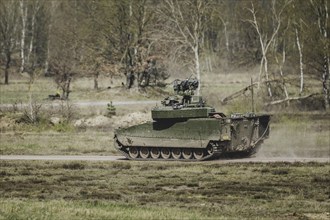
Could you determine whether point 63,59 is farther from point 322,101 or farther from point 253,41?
point 253,41

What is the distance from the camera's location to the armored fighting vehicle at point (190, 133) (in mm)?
27078

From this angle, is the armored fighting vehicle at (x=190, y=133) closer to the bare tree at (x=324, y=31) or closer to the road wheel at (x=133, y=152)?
the road wheel at (x=133, y=152)

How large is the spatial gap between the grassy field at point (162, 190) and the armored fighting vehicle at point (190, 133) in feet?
4.31

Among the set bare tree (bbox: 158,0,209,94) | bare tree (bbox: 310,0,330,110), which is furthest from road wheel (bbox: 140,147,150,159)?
bare tree (bbox: 310,0,330,110)

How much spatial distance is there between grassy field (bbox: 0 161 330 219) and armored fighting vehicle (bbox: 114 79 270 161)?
131 centimetres

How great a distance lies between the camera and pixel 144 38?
5272cm

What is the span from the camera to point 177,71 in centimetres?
6800

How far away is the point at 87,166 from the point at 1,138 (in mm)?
11862

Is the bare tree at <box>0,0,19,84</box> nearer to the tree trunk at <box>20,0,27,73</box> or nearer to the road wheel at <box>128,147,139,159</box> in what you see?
the tree trunk at <box>20,0,27,73</box>

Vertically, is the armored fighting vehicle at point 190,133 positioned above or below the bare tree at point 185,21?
below

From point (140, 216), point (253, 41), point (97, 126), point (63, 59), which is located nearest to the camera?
point (140, 216)

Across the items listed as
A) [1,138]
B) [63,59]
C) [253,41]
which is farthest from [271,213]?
[253,41]

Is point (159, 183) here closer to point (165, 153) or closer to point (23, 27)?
point (165, 153)

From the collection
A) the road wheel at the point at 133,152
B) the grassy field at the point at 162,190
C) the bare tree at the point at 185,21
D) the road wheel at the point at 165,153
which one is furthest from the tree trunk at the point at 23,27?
the grassy field at the point at 162,190
